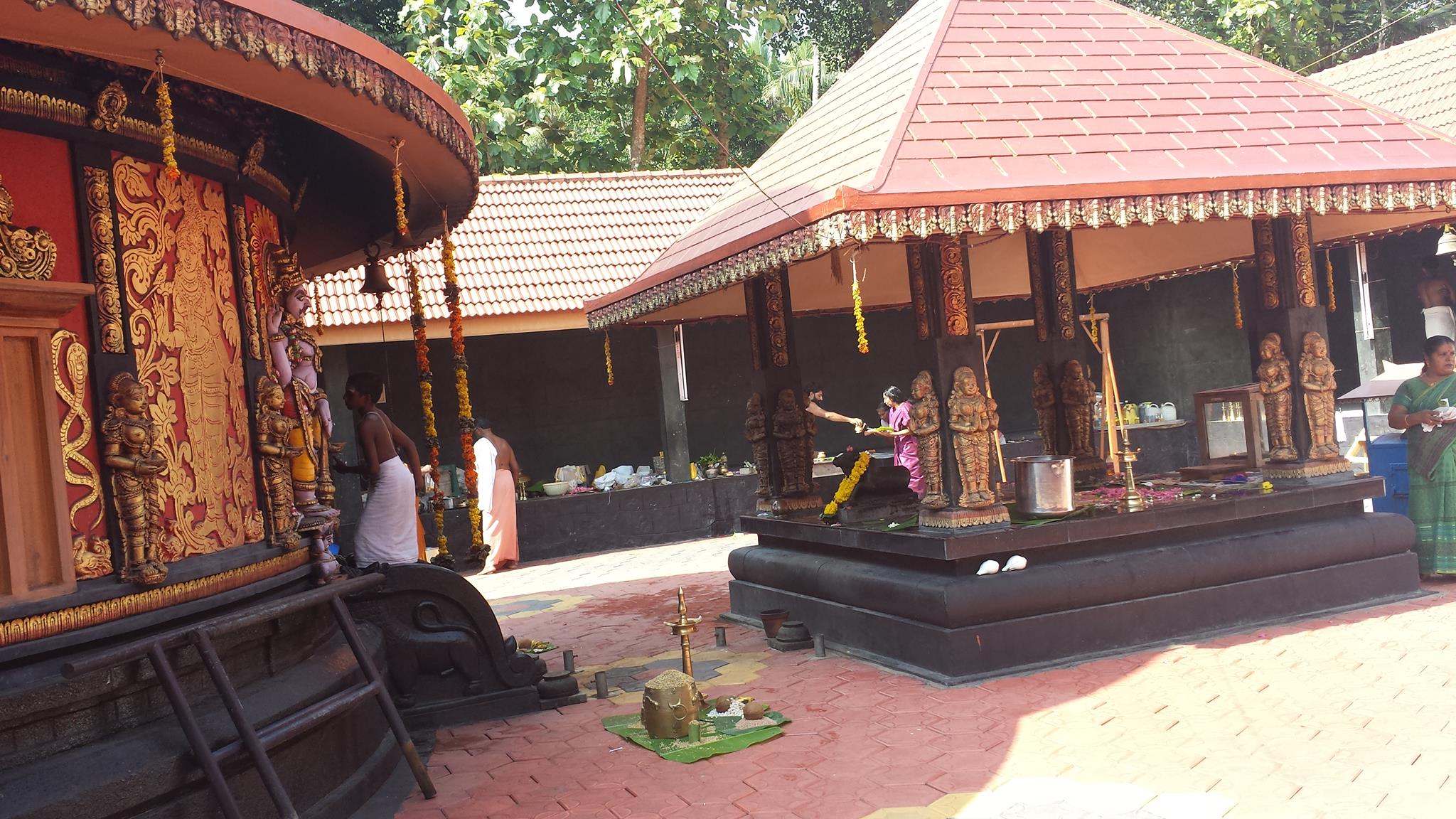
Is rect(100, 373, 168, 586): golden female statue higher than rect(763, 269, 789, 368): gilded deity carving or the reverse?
the reverse

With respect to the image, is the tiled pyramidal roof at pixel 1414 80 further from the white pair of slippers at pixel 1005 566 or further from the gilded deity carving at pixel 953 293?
the white pair of slippers at pixel 1005 566

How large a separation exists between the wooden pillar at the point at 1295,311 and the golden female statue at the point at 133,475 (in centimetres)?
701

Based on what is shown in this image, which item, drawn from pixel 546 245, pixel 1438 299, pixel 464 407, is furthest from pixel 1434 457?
pixel 546 245

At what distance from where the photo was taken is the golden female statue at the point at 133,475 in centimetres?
421

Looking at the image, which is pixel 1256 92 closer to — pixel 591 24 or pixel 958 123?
pixel 958 123

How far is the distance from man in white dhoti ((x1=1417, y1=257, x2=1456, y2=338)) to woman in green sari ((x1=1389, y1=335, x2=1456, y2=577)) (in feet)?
7.08

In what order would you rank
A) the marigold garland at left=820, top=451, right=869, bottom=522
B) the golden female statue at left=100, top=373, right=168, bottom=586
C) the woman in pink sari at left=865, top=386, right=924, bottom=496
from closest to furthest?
the golden female statue at left=100, top=373, right=168, bottom=586
the marigold garland at left=820, top=451, right=869, bottom=522
the woman in pink sari at left=865, top=386, right=924, bottom=496

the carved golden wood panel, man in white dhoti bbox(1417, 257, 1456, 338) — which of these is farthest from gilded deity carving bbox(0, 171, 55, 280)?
man in white dhoti bbox(1417, 257, 1456, 338)

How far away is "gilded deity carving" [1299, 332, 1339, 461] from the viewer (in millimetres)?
7641

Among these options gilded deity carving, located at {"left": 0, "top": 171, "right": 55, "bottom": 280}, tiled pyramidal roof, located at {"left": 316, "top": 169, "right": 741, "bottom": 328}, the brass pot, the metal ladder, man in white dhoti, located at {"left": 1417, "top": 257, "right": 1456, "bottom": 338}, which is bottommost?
the brass pot

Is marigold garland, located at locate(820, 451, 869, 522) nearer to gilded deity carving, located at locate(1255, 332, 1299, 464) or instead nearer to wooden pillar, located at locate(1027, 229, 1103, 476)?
wooden pillar, located at locate(1027, 229, 1103, 476)

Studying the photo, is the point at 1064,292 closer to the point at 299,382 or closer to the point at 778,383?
the point at 778,383

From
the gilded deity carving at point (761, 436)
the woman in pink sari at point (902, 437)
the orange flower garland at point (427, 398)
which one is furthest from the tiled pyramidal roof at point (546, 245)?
the orange flower garland at point (427, 398)

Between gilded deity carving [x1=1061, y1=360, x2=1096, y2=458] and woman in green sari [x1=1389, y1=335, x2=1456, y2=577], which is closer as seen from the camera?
woman in green sari [x1=1389, y1=335, x2=1456, y2=577]
